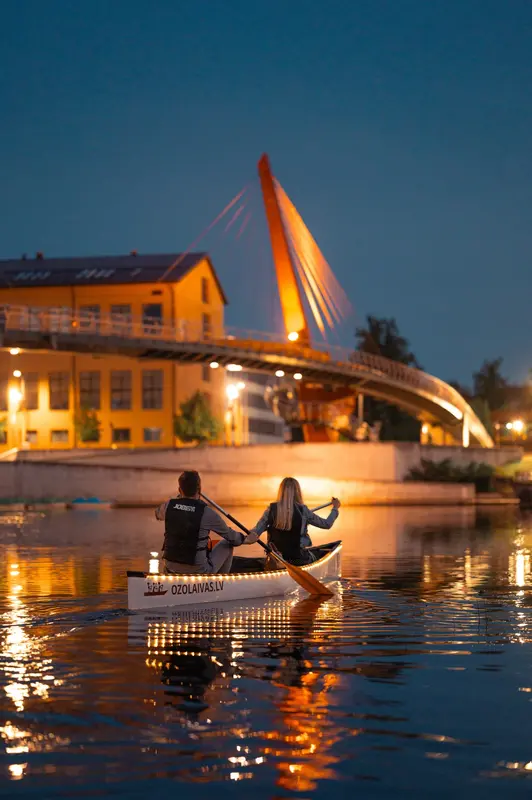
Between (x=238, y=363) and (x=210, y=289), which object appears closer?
(x=238, y=363)

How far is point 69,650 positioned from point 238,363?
194 ft

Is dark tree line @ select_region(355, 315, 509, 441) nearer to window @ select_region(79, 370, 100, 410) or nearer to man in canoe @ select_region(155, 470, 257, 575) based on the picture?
window @ select_region(79, 370, 100, 410)

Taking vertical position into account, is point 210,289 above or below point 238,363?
above

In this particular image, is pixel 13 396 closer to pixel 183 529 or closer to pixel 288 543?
pixel 288 543

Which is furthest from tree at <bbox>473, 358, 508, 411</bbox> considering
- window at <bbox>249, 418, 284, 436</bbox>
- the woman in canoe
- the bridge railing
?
the woman in canoe

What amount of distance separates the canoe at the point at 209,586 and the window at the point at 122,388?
7457 centimetres

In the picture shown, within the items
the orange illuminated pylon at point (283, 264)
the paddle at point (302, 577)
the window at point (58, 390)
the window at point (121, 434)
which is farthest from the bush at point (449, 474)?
the paddle at point (302, 577)

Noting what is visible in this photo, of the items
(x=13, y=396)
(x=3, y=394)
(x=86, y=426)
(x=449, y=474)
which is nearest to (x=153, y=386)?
(x=86, y=426)

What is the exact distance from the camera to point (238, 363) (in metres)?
72.1

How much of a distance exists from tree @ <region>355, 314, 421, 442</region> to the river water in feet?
264

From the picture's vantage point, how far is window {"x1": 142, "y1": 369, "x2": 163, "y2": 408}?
307 feet

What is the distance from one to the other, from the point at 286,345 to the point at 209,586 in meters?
54.8

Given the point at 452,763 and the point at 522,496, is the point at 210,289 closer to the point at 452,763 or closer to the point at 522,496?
the point at 522,496

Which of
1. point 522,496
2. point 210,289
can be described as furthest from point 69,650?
point 210,289
